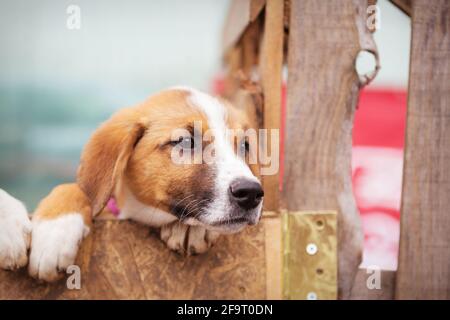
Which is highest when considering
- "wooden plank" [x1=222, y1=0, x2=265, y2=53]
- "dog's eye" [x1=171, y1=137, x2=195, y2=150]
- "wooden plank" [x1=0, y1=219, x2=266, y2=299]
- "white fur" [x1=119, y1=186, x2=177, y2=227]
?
"wooden plank" [x1=222, y1=0, x2=265, y2=53]

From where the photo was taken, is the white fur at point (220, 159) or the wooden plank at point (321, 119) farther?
the wooden plank at point (321, 119)

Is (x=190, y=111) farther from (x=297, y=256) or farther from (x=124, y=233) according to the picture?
(x=297, y=256)

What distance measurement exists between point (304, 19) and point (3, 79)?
5.64 ft

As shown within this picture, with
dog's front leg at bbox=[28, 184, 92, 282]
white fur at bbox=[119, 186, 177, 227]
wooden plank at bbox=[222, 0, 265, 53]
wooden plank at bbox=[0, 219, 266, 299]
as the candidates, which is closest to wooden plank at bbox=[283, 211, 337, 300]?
wooden plank at bbox=[0, 219, 266, 299]

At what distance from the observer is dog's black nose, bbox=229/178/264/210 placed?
6.92 feet

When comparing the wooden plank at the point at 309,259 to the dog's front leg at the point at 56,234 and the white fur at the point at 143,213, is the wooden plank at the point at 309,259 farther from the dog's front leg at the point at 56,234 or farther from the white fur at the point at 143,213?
the dog's front leg at the point at 56,234

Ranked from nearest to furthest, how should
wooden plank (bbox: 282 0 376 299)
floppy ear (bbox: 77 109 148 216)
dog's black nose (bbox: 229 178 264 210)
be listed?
dog's black nose (bbox: 229 178 264 210)
floppy ear (bbox: 77 109 148 216)
wooden plank (bbox: 282 0 376 299)

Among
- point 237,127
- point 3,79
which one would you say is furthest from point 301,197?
point 3,79

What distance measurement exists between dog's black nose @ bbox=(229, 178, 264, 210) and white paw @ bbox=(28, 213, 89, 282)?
2.36 feet

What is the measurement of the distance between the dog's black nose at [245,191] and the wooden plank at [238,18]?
133cm

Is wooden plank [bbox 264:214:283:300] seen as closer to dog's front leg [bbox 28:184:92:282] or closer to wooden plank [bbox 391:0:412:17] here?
dog's front leg [bbox 28:184:92:282]

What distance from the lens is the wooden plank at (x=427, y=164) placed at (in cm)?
250

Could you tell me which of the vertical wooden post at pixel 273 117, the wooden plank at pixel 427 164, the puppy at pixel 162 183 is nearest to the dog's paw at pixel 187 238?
the puppy at pixel 162 183
